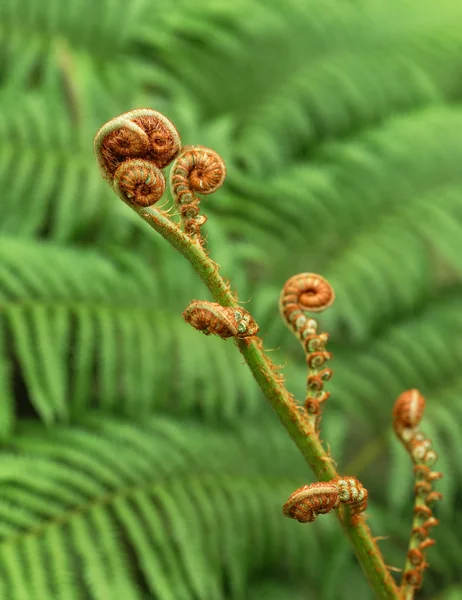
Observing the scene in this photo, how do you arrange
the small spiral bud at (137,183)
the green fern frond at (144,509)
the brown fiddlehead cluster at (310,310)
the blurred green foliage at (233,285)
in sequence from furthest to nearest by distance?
1. the blurred green foliage at (233,285)
2. the green fern frond at (144,509)
3. the brown fiddlehead cluster at (310,310)
4. the small spiral bud at (137,183)

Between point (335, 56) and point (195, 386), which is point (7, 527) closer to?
point (195, 386)

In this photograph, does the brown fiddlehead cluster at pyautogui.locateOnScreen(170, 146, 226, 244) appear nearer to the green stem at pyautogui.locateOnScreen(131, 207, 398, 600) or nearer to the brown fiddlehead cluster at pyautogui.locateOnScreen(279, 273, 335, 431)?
the green stem at pyautogui.locateOnScreen(131, 207, 398, 600)

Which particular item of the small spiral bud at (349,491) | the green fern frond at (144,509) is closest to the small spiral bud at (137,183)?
the small spiral bud at (349,491)

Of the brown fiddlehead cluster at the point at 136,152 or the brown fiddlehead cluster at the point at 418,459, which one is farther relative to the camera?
the brown fiddlehead cluster at the point at 418,459

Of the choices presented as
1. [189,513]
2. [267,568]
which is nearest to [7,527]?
[189,513]

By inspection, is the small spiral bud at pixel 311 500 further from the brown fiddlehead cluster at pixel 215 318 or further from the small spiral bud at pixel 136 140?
the small spiral bud at pixel 136 140

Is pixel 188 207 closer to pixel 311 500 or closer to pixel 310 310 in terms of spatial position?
pixel 310 310
